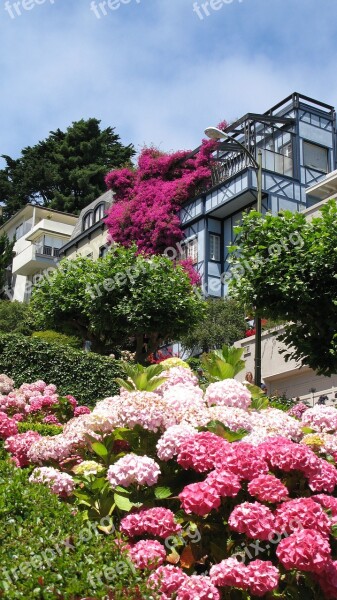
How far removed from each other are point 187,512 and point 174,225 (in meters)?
28.8

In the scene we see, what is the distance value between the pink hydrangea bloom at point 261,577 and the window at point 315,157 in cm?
2818

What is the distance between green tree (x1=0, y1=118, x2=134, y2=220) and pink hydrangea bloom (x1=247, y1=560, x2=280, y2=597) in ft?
154

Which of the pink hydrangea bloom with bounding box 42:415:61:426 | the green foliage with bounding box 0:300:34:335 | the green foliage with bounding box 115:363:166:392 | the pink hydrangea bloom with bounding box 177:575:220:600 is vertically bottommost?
the pink hydrangea bloom with bounding box 177:575:220:600

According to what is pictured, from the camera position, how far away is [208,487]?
4.43 meters

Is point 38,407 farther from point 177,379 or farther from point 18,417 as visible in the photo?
point 177,379

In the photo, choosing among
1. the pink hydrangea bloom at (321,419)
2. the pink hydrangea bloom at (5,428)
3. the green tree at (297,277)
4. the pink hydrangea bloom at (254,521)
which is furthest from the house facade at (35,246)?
the pink hydrangea bloom at (254,521)

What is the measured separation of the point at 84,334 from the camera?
2617 centimetres

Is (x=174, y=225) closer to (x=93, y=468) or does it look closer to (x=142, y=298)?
(x=142, y=298)

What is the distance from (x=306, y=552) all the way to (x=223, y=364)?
95.6 inches

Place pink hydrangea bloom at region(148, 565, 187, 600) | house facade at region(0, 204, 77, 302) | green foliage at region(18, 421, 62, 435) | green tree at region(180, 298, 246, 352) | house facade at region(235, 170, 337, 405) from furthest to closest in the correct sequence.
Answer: house facade at region(0, 204, 77, 302), green tree at region(180, 298, 246, 352), house facade at region(235, 170, 337, 405), green foliage at region(18, 421, 62, 435), pink hydrangea bloom at region(148, 565, 187, 600)

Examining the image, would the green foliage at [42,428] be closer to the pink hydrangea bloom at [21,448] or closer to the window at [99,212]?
the pink hydrangea bloom at [21,448]

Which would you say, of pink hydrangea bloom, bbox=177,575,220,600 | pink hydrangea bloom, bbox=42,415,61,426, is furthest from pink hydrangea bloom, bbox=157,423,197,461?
pink hydrangea bloom, bbox=42,415,61,426

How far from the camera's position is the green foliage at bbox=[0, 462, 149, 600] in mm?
3568

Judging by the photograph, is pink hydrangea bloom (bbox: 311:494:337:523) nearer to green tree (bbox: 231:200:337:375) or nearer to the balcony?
green tree (bbox: 231:200:337:375)
